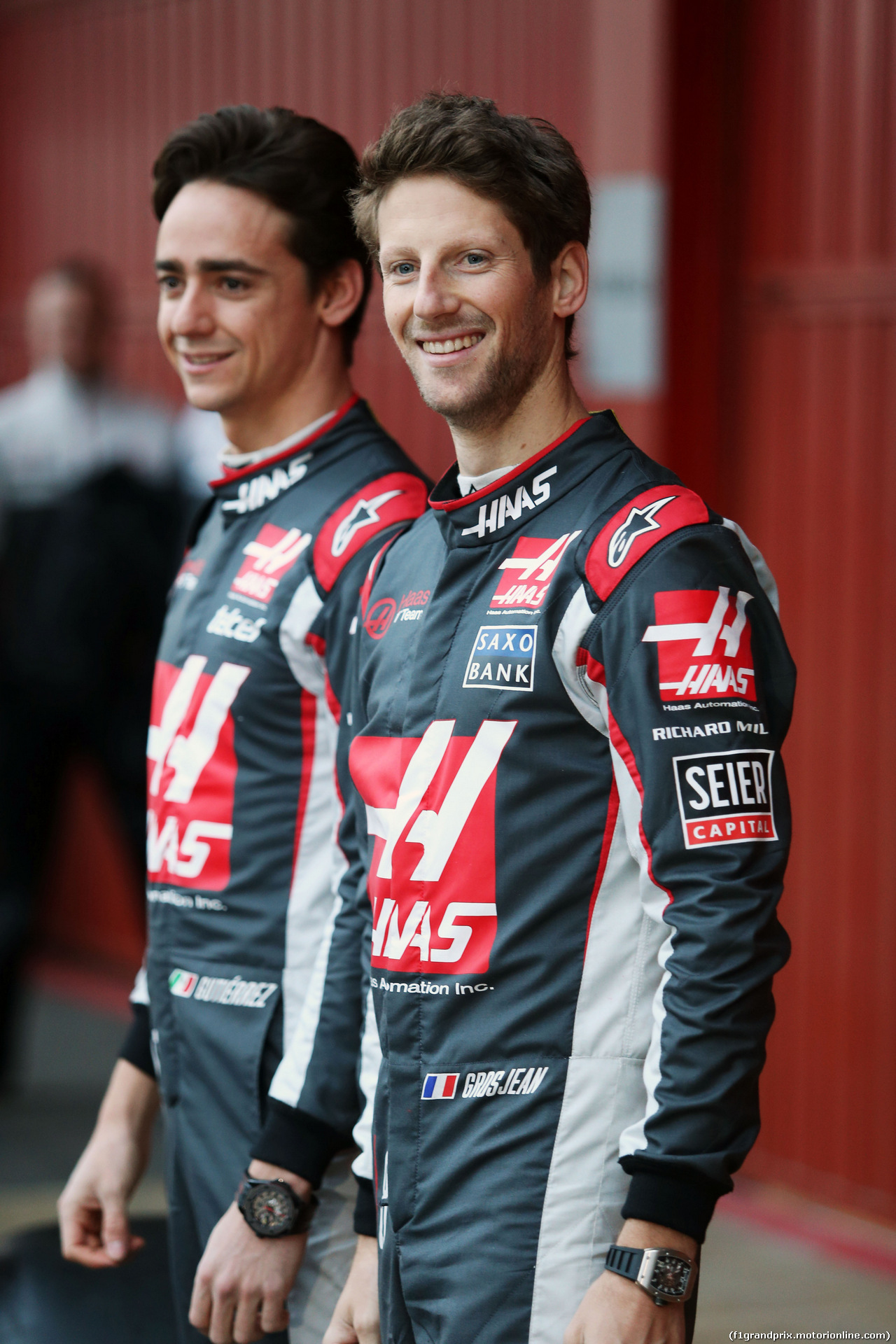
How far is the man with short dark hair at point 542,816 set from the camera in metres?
1.60

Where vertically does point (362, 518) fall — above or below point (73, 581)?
above

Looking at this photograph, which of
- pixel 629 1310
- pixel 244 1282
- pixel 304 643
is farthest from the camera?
pixel 304 643

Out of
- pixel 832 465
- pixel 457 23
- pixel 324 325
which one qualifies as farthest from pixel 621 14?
pixel 324 325

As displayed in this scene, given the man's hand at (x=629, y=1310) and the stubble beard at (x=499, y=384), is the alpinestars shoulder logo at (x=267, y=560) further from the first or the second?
the man's hand at (x=629, y=1310)

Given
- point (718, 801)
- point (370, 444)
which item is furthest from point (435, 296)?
point (718, 801)

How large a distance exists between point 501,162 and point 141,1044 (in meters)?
1.43

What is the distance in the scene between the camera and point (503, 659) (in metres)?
1.78

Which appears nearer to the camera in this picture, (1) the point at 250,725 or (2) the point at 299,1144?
(2) the point at 299,1144

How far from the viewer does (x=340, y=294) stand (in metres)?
2.49

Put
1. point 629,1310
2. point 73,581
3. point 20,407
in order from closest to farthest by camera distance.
A: point 629,1310
point 73,581
point 20,407

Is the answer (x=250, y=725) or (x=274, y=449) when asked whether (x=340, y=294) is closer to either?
(x=274, y=449)

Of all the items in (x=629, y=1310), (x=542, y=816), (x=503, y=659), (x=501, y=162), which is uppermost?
(x=501, y=162)

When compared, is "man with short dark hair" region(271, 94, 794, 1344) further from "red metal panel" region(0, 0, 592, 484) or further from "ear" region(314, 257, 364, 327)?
"red metal panel" region(0, 0, 592, 484)

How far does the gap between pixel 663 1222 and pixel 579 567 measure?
2.17 ft
